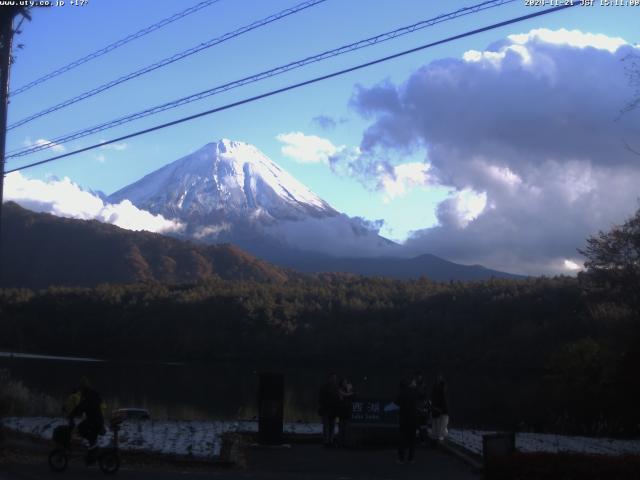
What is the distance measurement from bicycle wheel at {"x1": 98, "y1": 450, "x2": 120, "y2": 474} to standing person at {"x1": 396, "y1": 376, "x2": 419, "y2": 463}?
4890 mm

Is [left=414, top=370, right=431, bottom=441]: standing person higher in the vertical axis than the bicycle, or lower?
higher

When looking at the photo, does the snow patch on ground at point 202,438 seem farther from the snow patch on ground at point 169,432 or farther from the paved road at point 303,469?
the paved road at point 303,469

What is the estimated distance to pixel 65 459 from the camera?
537 inches

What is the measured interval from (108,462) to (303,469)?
3255 mm

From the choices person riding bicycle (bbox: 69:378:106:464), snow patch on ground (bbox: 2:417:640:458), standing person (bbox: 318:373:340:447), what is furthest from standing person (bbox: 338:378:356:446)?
person riding bicycle (bbox: 69:378:106:464)

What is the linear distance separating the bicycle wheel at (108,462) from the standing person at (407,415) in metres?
4.89

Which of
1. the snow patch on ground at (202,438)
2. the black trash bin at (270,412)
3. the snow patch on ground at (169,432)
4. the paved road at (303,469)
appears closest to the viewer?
the paved road at (303,469)

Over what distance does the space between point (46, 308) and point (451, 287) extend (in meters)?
49.5

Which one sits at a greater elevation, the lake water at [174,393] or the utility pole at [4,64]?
the utility pole at [4,64]

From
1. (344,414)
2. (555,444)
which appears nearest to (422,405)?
(344,414)

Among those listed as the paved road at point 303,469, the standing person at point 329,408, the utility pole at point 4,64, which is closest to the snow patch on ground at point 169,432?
the paved road at point 303,469

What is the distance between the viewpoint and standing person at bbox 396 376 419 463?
14977mm

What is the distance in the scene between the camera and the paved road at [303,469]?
13.5 m

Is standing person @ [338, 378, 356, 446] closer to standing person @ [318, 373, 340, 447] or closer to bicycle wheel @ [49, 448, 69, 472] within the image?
standing person @ [318, 373, 340, 447]
